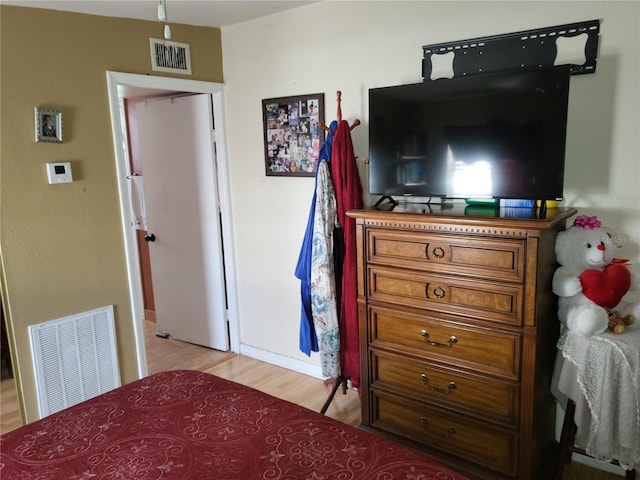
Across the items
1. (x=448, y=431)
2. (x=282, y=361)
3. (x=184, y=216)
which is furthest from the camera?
(x=184, y=216)

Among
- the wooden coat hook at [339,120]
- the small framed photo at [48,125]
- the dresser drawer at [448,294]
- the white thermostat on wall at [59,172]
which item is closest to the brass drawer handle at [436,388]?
the dresser drawer at [448,294]

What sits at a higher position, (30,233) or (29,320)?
(30,233)

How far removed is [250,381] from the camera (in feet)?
10.9

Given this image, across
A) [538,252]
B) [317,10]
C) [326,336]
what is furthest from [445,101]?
[326,336]

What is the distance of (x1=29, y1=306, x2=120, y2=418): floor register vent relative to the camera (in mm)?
2684

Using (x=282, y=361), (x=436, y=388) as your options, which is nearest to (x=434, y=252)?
(x=436, y=388)

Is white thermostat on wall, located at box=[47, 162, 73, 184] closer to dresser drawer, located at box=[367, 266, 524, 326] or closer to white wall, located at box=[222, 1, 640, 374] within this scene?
white wall, located at box=[222, 1, 640, 374]

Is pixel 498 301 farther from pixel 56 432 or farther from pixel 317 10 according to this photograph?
pixel 317 10

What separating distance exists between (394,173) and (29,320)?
6.92ft

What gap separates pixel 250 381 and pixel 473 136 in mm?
2191

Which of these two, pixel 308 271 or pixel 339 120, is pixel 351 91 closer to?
pixel 339 120

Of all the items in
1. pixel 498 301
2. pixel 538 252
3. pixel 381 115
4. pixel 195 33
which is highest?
pixel 195 33

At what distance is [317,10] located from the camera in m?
2.88

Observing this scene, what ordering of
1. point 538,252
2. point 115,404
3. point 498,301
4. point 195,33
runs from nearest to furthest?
1. point 115,404
2. point 538,252
3. point 498,301
4. point 195,33
